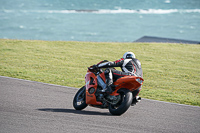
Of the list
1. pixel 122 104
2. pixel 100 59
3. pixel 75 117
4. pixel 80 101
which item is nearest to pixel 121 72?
pixel 122 104

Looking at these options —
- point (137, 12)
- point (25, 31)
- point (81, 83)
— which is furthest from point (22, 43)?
point (137, 12)

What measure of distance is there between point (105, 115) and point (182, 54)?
1488 centimetres

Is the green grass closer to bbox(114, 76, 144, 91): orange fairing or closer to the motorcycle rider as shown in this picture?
the motorcycle rider

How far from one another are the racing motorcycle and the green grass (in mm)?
3304

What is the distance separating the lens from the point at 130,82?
300 inches

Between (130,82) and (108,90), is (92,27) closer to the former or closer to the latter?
(108,90)

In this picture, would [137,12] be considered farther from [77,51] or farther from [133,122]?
[133,122]

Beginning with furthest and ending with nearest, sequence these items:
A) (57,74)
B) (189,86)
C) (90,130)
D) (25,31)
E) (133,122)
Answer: (25,31), (57,74), (189,86), (133,122), (90,130)

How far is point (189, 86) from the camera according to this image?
1358cm

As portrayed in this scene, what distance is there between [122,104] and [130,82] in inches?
23.4

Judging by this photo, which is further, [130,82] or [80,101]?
[80,101]

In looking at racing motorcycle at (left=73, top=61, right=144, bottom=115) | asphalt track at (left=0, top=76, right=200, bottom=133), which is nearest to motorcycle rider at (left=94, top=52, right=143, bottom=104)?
racing motorcycle at (left=73, top=61, right=144, bottom=115)

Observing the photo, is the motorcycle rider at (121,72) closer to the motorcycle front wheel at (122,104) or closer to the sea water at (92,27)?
the motorcycle front wheel at (122,104)

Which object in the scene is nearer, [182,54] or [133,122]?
[133,122]
